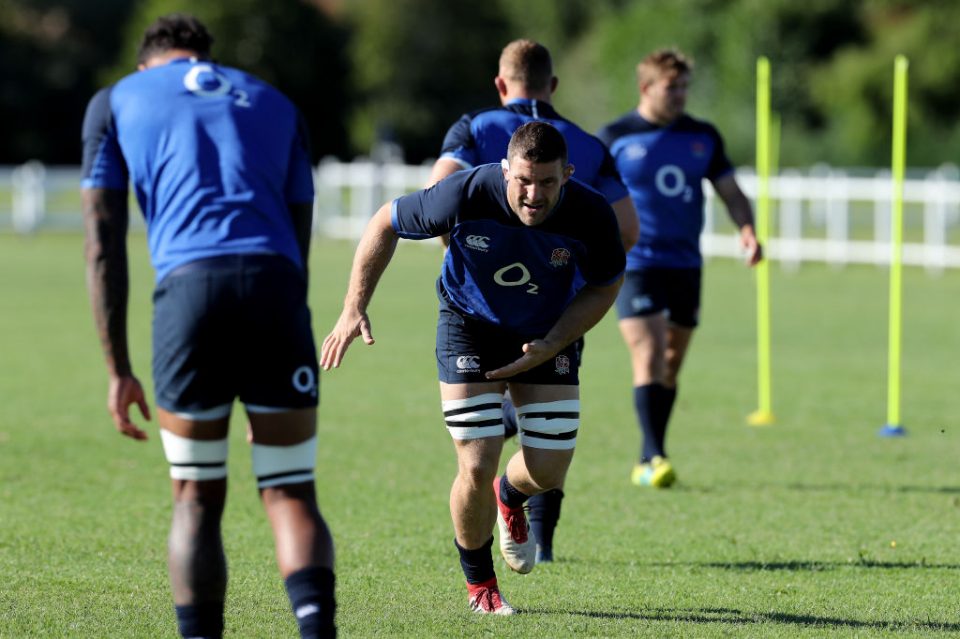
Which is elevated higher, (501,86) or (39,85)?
(39,85)

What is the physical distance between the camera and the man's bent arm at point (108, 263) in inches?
196

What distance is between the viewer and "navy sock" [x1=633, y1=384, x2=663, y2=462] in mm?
9430

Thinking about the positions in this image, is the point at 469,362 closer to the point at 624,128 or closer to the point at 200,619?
the point at 200,619

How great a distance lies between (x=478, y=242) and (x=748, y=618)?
180cm

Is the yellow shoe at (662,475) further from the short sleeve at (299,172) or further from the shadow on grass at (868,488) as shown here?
the short sleeve at (299,172)

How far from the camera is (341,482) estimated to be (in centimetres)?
939

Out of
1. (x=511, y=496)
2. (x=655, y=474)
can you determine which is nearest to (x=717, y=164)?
(x=655, y=474)

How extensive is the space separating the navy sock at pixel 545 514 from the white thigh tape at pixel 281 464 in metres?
2.55

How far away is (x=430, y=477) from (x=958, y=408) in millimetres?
5054

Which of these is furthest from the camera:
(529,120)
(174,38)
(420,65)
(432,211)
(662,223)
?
(420,65)

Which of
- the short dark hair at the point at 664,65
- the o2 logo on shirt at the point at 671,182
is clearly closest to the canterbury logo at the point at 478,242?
the short dark hair at the point at 664,65

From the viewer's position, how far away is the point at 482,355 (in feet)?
20.5

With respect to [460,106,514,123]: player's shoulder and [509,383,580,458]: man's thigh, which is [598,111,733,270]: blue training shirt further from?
[509,383,580,458]: man's thigh

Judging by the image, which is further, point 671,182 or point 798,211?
point 798,211
